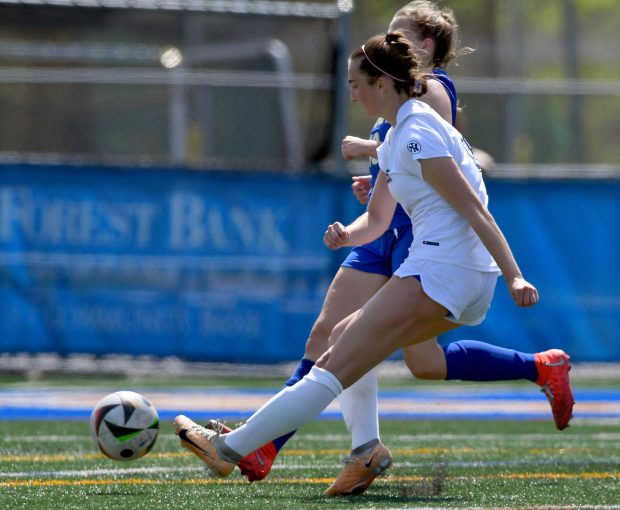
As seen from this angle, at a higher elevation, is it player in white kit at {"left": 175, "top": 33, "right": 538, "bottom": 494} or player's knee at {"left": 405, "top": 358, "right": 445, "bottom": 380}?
player in white kit at {"left": 175, "top": 33, "right": 538, "bottom": 494}

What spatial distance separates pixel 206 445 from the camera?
497 centimetres

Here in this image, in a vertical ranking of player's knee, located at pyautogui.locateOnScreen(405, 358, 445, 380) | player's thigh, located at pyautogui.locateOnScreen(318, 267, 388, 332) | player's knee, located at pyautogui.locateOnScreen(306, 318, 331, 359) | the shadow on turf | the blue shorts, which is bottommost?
the shadow on turf

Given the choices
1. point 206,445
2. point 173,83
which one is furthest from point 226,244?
point 206,445

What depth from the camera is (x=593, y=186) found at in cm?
1205

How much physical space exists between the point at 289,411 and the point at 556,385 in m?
1.59

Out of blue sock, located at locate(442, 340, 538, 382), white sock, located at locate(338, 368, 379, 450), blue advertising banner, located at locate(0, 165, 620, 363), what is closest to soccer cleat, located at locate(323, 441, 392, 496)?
white sock, located at locate(338, 368, 379, 450)

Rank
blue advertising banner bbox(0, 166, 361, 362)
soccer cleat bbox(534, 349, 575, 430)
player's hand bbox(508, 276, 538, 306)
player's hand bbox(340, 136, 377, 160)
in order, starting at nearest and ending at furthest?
1. player's hand bbox(508, 276, 538, 306)
2. player's hand bbox(340, 136, 377, 160)
3. soccer cleat bbox(534, 349, 575, 430)
4. blue advertising banner bbox(0, 166, 361, 362)

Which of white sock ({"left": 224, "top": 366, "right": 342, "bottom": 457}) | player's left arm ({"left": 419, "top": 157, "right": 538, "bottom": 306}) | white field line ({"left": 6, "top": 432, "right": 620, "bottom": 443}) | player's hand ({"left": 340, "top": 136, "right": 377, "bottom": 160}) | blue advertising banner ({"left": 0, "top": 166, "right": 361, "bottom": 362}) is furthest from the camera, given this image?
blue advertising banner ({"left": 0, "top": 166, "right": 361, "bottom": 362})

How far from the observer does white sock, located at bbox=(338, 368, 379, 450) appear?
5551 millimetres

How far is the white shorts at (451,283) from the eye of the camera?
4742 millimetres

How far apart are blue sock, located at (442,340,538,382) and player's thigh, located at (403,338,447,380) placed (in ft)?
0.13

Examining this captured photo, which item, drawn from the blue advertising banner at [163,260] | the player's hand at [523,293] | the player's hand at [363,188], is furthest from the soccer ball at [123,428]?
the blue advertising banner at [163,260]

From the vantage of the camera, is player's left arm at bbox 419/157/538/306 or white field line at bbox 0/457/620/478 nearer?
player's left arm at bbox 419/157/538/306

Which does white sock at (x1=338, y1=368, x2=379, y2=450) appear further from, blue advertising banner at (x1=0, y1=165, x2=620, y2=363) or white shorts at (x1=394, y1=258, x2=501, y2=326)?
blue advertising banner at (x1=0, y1=165, x2=620, y2=363)
